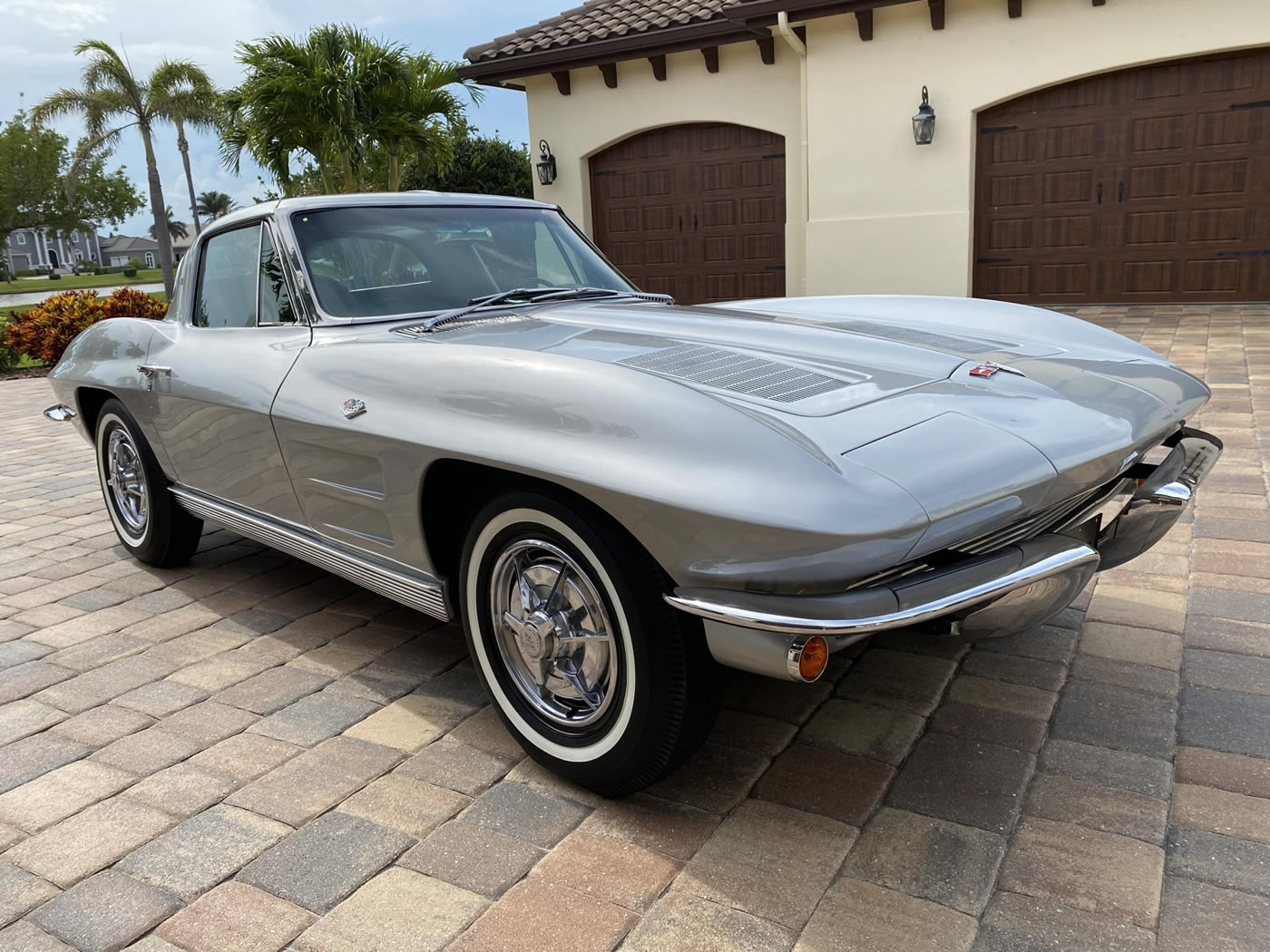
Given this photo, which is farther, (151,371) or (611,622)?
(151,371)

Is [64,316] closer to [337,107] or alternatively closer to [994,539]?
[337,107]

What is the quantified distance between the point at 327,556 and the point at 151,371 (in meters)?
1.34

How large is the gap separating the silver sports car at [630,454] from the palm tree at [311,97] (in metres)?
10.2

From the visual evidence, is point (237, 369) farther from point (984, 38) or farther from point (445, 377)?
point (984, 38)

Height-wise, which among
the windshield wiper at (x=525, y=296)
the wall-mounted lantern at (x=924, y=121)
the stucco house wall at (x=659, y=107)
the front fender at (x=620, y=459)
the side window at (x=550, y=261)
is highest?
the stucco house wall at (x=659, y=107)

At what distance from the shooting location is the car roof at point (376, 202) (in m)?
3.09

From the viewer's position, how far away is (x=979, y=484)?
5.70 feet

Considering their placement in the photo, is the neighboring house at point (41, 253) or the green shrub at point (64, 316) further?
the neighboring house at point (41, 253)

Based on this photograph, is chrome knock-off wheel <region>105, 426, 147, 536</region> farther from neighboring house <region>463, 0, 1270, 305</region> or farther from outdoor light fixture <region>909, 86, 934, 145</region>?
outdoor light fixture <region>909, 86, 934, 145</region>

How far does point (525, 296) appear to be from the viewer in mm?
3055

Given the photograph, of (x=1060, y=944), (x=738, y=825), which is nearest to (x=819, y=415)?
(x=738, y=825)

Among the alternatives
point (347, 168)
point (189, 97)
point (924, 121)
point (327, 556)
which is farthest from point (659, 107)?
point (189, 97)

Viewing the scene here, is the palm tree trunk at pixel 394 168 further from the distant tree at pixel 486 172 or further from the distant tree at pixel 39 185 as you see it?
the distant tree at pixel 39 185

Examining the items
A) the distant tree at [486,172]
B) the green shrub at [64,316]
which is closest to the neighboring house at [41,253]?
the distant tree at [486,172]
